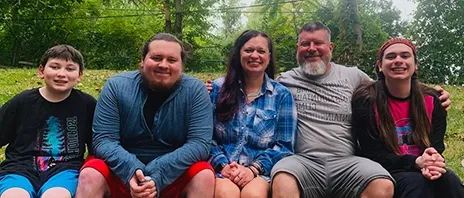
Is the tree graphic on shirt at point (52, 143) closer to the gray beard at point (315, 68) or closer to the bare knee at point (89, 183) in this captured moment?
the bare knee at point (89, 183)

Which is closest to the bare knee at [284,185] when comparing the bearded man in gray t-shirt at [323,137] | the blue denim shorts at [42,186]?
the bearded man in gray t-shirt at [323,137]

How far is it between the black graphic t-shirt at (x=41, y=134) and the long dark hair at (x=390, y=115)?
7.14 ft

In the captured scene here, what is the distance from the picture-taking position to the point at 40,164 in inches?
140

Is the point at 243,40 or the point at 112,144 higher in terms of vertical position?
the point at 243,40

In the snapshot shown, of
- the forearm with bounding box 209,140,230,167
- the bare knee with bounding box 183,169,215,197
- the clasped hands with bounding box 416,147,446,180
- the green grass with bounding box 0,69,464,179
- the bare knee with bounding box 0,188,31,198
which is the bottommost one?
the green grass with bounding box 0,69,464,179

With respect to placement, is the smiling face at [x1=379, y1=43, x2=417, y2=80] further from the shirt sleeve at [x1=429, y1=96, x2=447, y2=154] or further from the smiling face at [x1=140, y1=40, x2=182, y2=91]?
the smiling face at [x1=140, y1=40, x2=182, y2=91]

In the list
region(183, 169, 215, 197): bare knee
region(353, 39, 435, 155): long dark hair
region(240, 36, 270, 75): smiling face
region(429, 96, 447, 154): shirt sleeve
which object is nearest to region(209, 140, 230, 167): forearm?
region(183, 169, 215, 197): bare knee

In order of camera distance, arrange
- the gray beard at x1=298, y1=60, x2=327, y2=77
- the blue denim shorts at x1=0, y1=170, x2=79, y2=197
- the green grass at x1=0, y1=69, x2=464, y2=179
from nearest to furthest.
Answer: the blue denim shorts at x1=0, y1=170, x2=79, y2=197
the gray beard at x1=298, y1=60, x2=327, y2=77
the green grass at x1=0, y1=69, x2=464, y2=179

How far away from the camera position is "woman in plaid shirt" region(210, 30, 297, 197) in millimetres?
3758

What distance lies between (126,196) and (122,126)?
512mm

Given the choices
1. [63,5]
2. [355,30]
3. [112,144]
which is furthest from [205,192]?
[63,5]

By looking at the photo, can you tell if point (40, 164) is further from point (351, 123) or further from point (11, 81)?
point (11, 81)

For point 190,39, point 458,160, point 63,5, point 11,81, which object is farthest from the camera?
point 190,39

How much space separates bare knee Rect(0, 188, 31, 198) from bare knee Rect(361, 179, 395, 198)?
89.2 inches
